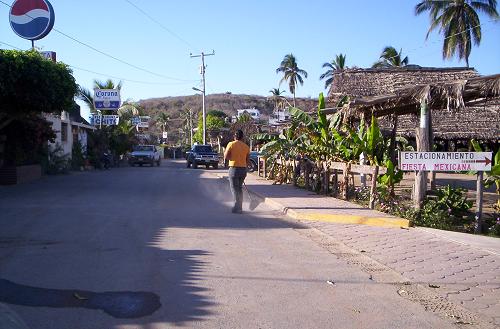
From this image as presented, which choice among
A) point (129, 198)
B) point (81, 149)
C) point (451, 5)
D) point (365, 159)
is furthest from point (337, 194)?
point (451, 5)

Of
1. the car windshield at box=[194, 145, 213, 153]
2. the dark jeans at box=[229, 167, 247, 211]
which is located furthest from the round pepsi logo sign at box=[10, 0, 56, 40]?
the car windshield at box=[194, 145, 213, 153]

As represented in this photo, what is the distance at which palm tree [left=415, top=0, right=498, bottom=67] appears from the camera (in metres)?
41.4

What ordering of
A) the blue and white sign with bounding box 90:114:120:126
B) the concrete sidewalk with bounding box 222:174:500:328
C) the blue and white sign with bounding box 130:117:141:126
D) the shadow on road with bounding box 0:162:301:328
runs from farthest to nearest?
the blue and white sign with bounding box 130:117:141:126 < the blue and white sign with bounding box 90:114:120:126 < the concrete sidewalk with bounding box 222:174:500:328 < the shadow on road with bounding box 0:162:301:328

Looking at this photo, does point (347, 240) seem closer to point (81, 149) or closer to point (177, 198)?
point (177, 198)

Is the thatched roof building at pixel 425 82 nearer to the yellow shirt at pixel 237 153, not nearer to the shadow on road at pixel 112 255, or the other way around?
the yellow shirt at pixel 237 153

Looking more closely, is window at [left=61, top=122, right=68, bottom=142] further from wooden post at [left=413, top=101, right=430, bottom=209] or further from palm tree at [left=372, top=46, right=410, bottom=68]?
palm tree at [left=372, top=46, right=410, bottom=68]

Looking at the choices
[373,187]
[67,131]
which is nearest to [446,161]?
[373,187]

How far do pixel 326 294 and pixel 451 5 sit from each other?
1630 inches

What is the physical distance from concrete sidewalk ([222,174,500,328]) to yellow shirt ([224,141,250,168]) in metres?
1.73

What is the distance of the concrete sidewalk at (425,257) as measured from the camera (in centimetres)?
581

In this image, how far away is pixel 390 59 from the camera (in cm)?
5388

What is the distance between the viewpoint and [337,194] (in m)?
15.9

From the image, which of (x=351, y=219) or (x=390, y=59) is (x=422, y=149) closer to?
(x=351, y=219)

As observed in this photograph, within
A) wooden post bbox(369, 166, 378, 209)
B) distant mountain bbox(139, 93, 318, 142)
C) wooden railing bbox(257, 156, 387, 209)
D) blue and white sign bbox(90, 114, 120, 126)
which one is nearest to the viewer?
wooden post bbox(369, 166, 378, 209)
